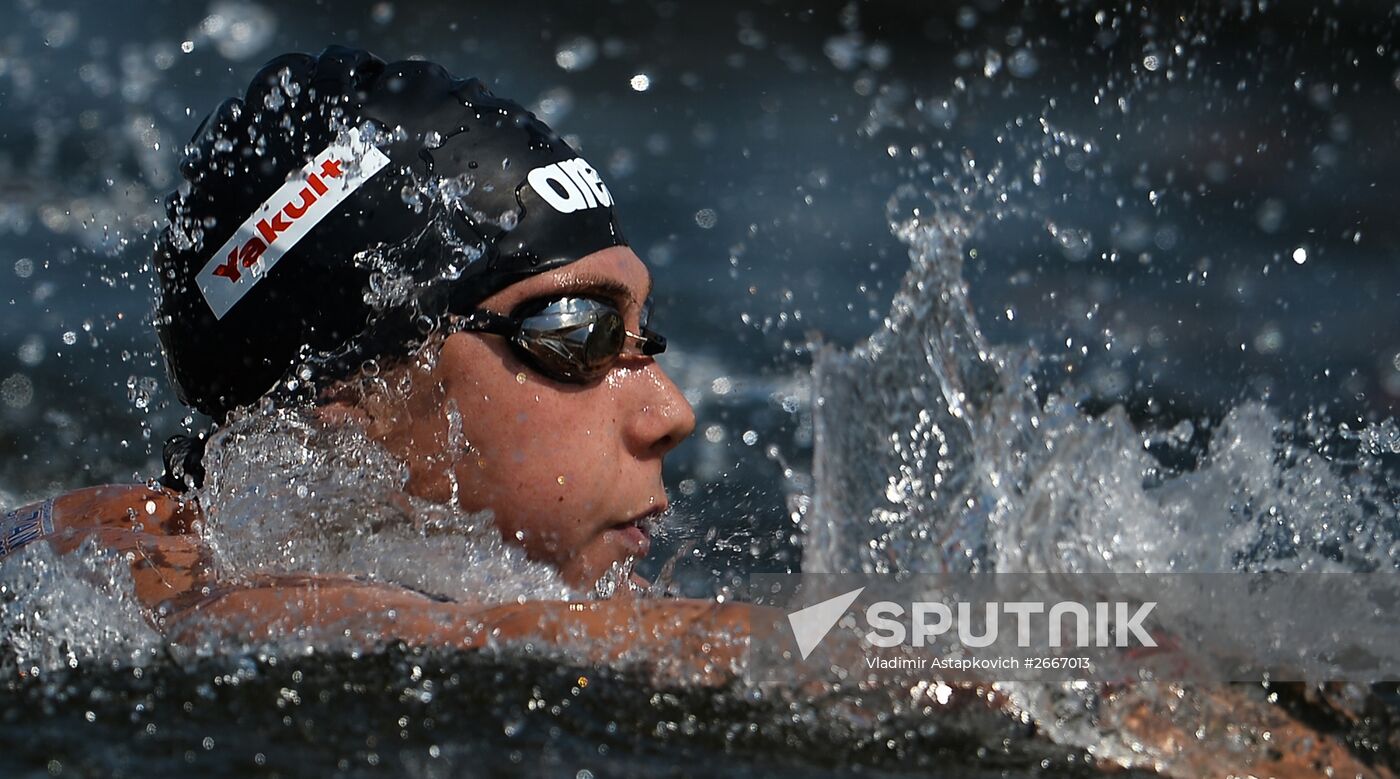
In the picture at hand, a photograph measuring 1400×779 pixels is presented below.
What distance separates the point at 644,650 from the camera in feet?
7.17

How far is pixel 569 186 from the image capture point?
305cm

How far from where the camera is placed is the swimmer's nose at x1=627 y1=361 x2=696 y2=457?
2920 millimetres

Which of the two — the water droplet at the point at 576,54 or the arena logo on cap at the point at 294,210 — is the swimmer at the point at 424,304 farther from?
the water droplet at the point at 576,54

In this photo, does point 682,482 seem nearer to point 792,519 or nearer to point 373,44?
point 792,519

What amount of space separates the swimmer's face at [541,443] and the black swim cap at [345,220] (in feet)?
0.30

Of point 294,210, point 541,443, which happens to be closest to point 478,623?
point 541,443

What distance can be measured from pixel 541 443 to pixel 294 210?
673mm

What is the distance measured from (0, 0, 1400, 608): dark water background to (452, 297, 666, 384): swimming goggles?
4.12 feet

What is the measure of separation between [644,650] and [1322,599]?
130 centimetres

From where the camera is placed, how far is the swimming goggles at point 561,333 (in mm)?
2820

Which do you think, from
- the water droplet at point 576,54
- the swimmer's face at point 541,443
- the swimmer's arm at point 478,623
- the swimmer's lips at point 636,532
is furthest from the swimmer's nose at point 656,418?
the water droplet at point 576,54

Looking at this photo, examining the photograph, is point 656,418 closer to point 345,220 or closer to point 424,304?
point 424,304

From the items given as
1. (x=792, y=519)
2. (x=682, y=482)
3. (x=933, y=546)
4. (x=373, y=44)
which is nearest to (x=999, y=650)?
(x=933, y=546)

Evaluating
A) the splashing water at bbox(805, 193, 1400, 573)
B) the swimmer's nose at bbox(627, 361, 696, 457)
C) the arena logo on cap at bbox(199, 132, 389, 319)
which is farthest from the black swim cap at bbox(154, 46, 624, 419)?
the splashing water at bbox(805, 193, 1400, 573)
